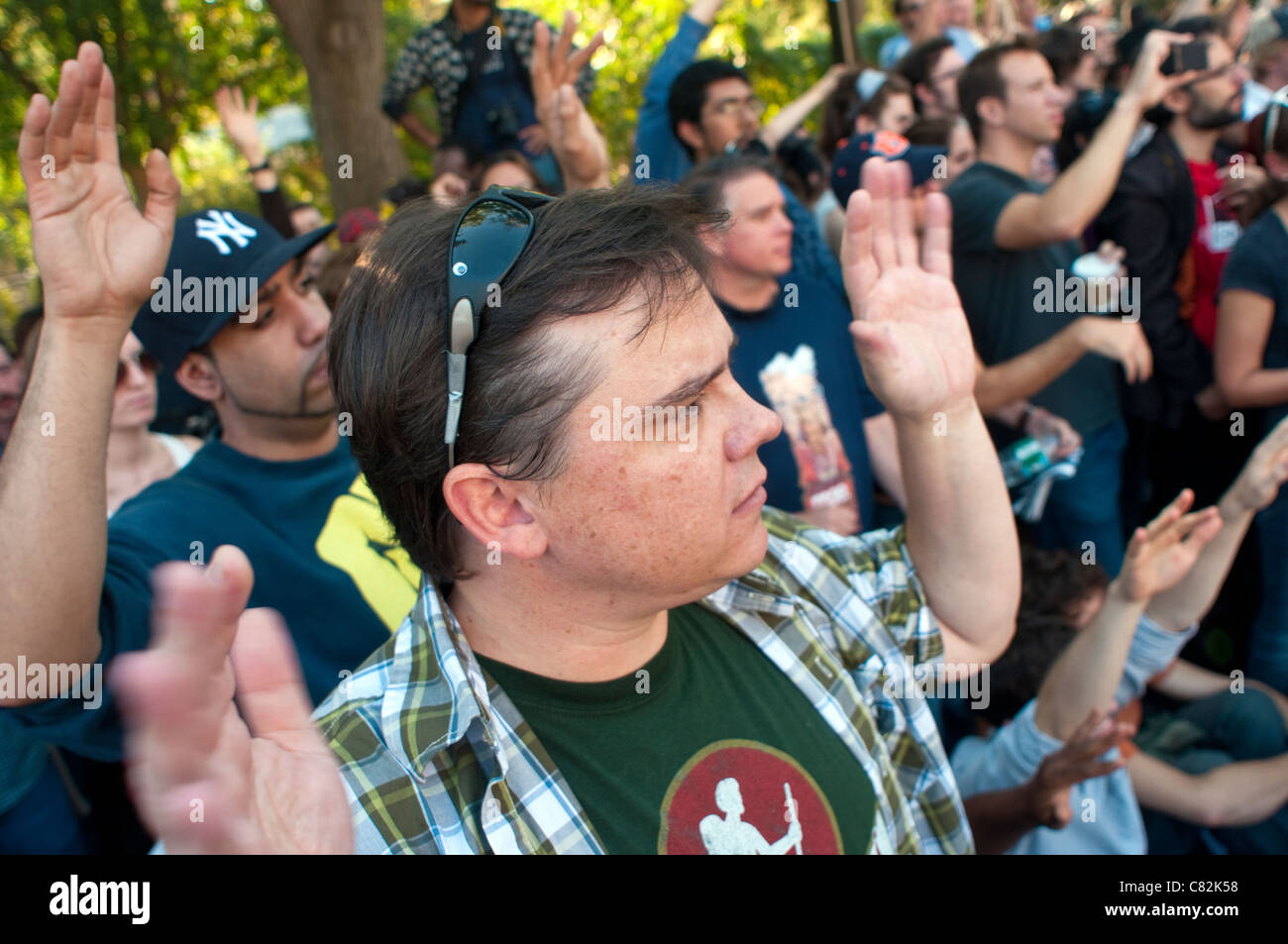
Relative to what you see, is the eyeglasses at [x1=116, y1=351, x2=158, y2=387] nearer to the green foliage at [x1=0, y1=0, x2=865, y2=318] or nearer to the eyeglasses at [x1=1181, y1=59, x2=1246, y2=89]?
the eyeglasses at [x1=1181, y1=59, x2=1246, y2=89]

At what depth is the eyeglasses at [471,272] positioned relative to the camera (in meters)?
1.25

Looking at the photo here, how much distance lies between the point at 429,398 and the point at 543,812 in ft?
1.91

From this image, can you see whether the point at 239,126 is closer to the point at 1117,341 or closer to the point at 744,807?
the point at 1117,341

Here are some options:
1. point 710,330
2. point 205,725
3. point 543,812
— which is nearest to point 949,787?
point 543,812

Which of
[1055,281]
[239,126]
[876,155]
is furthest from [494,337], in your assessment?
[239,126]

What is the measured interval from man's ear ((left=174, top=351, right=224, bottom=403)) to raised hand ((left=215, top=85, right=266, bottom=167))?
2.19m

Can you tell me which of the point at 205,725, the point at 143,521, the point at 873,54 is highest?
the point at 873,54

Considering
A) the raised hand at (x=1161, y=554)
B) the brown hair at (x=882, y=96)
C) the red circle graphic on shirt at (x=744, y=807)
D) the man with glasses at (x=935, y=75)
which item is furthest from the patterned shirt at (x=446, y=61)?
the red circle graphic on shirt at (x=744, y=807)

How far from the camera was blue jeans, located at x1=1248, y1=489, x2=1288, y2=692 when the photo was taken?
3223mm

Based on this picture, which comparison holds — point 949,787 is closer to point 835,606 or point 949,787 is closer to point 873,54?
point 835,606

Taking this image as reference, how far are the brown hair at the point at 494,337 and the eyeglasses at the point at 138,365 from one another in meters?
1.92

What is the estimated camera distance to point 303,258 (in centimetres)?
253

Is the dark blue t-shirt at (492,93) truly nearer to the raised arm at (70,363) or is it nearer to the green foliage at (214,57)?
the green foliage at (214,57)

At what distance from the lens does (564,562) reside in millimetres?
1382
